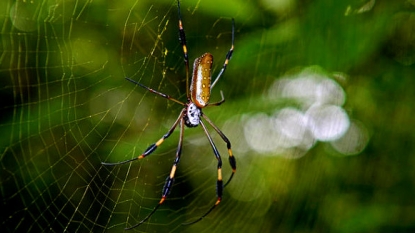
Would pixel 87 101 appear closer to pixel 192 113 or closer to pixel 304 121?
pixel 192 113

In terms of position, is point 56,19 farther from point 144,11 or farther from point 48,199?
point 48,199

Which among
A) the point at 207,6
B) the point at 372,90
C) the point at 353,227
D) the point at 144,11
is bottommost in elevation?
the point at 353,227

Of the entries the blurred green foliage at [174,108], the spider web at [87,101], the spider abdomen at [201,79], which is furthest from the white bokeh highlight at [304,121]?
the spider abdomen at [201,79]

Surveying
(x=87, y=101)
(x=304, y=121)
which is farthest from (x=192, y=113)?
(x=304, y=121)

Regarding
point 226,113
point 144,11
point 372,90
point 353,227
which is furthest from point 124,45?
point 353,227

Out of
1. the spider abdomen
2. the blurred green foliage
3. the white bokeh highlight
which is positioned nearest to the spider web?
the blurred green foliage

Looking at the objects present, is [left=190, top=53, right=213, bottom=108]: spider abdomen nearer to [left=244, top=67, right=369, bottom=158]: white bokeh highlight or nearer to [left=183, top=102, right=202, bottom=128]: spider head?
[left=183, top=102, right=202, bottom=128]: spider head
